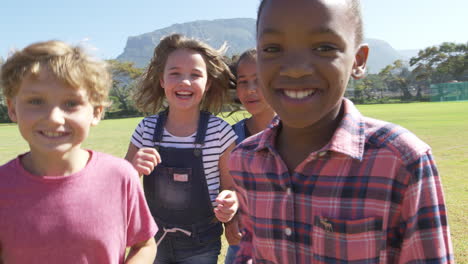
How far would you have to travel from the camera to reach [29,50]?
1645mm

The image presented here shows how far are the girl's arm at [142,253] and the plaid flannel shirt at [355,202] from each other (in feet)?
1.58

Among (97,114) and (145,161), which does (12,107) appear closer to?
(97,114)

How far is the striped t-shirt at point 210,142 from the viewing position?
2.49 m

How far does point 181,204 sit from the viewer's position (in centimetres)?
245

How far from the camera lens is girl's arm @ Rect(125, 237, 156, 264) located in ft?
5.67

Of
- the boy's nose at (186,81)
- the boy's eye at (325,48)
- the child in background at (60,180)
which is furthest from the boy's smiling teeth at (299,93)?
the boy's nose at (186,81)

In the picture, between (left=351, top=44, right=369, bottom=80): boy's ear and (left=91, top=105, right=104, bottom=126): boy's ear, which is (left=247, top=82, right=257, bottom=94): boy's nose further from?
(left=351, top=44, right=369, bottom=80): boy's ear

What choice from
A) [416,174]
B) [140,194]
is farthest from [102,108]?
[416,174]

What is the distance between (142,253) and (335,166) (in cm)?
92

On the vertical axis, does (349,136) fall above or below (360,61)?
below

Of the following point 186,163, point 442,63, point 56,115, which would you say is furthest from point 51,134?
point 442,63

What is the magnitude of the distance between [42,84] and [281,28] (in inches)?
38.0

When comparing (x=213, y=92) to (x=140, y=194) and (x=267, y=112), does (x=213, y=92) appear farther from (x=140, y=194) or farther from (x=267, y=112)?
(x=140, y=194)

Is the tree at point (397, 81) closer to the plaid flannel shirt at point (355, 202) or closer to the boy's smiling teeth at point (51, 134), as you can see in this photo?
the plaid flannel shirt at point (355, 202)
